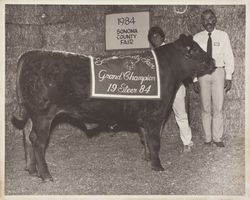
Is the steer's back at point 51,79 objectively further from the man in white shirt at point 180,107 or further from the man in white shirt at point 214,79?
the man in white shirt at point 214,79

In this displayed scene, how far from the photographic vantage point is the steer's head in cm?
448

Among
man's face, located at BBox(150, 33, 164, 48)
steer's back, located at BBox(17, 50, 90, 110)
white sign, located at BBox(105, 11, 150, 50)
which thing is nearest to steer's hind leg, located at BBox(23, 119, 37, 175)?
steer's back, located at BBox(17, 50, 90, 110)

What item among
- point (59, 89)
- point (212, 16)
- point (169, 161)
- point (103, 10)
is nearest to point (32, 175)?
point (59, 89)

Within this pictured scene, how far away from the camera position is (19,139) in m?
4.43

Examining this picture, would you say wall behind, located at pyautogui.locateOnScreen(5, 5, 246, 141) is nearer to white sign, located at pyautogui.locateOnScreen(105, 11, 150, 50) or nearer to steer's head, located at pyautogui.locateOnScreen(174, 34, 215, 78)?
white sign, located at pyautogui.locateOnScreen(105, 11, 150, 50)

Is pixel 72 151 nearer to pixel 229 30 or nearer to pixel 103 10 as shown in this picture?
pixel 103 10

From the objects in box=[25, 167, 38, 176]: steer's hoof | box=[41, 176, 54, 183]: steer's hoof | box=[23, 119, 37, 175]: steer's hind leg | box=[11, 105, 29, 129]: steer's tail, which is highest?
box=[11, 105, 29, 129]: steer's tail

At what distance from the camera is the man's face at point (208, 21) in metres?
4.52

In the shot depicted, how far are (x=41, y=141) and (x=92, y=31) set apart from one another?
1.12m

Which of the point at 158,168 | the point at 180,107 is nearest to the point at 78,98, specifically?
the point at 158,168

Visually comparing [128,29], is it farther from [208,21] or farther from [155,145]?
[155,145]

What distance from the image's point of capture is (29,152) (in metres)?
4.35

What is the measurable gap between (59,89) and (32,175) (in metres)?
0.75

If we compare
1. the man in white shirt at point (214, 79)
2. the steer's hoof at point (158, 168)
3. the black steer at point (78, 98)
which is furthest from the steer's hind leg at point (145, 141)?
the man in white shirt at point (214, 79)
